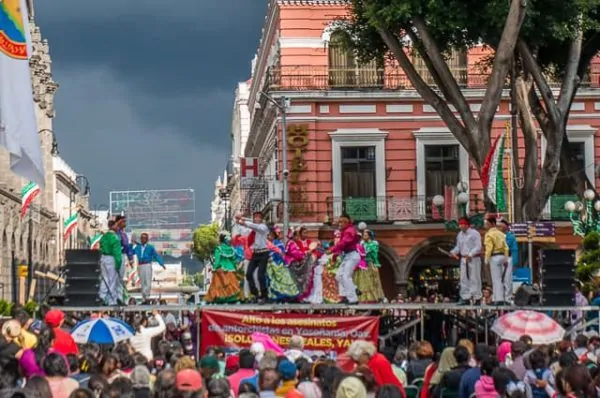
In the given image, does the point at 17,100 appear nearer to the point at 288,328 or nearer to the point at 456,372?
the point at 456,372

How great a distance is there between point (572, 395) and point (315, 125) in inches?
1278

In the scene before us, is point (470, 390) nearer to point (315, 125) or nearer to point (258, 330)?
point (258, 330)

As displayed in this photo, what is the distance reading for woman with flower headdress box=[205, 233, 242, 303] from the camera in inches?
1006

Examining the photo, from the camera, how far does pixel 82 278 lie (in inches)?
901

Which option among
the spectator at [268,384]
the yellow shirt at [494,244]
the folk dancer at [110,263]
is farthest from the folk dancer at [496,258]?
the spectator at [268,384]

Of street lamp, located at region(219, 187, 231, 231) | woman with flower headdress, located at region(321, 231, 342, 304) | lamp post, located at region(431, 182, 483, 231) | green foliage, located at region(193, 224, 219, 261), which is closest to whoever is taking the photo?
woman with flower headdress, located at region(321, 231, 342, 304)

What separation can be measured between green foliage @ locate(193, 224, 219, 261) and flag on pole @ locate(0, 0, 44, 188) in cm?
9458

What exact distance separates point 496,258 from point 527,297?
931 mm

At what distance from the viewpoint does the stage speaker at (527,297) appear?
23.4m

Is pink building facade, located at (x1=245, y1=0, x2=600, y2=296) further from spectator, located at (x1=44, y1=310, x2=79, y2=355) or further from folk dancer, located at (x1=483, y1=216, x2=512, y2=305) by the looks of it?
spectator, located at (x1=44, y1=310, x2=79, y2=355)

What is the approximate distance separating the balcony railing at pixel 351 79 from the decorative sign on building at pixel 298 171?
1718mm

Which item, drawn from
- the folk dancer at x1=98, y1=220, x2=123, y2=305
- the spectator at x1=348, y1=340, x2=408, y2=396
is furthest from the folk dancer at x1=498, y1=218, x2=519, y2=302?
the spectator at x1=348, y1=340, x2=408, y2=396

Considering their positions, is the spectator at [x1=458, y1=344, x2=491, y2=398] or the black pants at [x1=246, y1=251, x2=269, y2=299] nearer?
the spectator at [x1=458, y1=344, x2=491, y2=398]

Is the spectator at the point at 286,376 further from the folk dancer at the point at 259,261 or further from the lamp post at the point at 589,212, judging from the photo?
the lamp post at the point at 589,212
